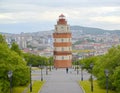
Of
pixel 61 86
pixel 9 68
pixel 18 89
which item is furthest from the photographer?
pixel 61 86

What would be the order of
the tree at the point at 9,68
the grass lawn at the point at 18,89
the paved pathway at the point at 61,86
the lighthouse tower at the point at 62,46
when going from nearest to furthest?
1. the tree at the point at 9,68
2. the grass lawn at the point at 18,89
3. the paved pathway at the point at 61,86
4. the lighthouse tower at the point at 62,46

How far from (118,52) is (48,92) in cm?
804

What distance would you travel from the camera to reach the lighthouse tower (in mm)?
134750

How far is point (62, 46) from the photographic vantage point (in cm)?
13512

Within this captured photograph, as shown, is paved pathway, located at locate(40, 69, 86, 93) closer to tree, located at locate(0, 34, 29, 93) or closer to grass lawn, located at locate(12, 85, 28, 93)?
grass lawn, located at locate(12, 85, 28, 93)

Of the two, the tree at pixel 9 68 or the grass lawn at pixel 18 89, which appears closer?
the tree at pixel 9 68

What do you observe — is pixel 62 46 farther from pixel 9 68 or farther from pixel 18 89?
pixel 9 68

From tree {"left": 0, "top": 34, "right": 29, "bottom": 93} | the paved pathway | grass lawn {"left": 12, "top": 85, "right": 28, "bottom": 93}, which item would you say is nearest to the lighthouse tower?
the paved pathway

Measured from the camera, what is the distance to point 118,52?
56594 mm

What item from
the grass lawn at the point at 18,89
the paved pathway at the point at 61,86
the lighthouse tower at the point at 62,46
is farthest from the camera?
the lighthouse tower at the point at 62,46

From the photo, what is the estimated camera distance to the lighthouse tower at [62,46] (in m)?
135

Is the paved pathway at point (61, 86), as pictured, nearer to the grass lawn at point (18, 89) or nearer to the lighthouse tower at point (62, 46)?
the grass lawn at point (18, 89)

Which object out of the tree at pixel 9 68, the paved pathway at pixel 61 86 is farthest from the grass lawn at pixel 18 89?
the tree at pixel 9 68

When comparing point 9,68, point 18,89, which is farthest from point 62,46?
point 9,68
